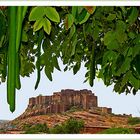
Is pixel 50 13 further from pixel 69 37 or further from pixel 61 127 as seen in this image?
pixel 61 127

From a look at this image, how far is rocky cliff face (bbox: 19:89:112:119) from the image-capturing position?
3998 millimetres

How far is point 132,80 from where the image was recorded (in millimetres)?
1498

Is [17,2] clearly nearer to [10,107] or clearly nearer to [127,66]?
[10,107]

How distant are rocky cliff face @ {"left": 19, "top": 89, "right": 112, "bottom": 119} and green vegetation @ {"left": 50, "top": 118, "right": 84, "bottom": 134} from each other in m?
0.79

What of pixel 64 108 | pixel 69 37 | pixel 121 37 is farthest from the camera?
pixel 64 108

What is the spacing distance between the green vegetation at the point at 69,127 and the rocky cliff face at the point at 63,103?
790 millimetres

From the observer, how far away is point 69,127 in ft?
9.88

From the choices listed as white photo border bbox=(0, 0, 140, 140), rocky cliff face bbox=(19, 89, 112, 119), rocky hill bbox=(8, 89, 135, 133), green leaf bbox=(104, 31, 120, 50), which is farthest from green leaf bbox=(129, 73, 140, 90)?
rocky cliff face bbox=(19, 89, 112, 119)

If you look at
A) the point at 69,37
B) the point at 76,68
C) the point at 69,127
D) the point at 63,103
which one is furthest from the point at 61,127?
the point at 69,37

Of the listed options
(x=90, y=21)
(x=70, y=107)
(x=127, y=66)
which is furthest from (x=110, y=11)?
(x=70, y=107)

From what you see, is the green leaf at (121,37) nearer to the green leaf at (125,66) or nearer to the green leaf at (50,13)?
the green leaf at (125,66)

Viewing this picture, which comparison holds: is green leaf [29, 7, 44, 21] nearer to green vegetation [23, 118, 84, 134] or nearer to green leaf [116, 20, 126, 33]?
green leaf [116, 20, 126, 33]

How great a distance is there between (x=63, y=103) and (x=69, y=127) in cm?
116

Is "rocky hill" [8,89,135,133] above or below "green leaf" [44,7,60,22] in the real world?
below
